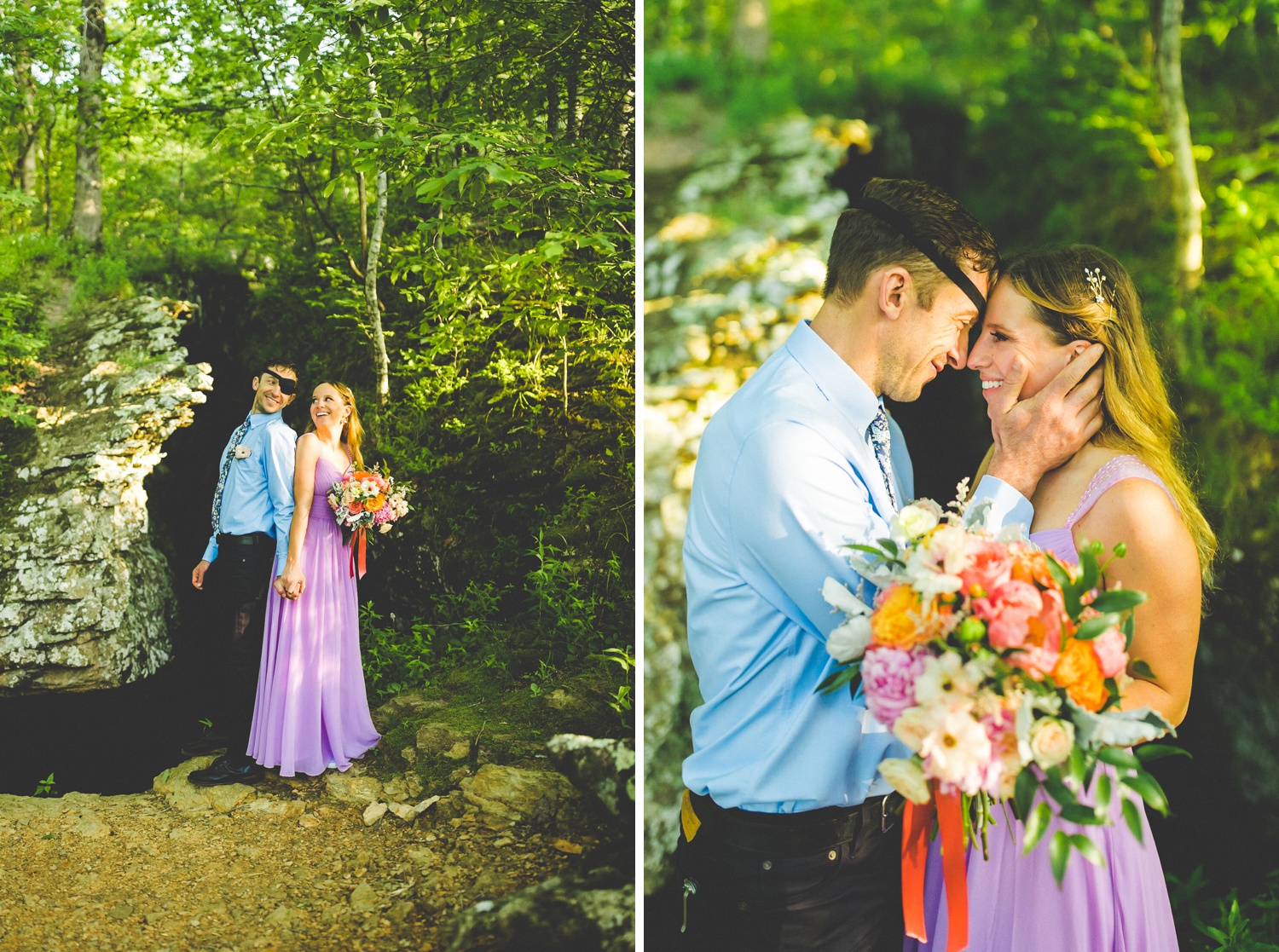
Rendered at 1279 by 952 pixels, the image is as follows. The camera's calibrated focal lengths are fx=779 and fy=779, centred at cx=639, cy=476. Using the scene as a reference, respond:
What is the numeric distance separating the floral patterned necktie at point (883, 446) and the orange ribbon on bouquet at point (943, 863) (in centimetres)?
65

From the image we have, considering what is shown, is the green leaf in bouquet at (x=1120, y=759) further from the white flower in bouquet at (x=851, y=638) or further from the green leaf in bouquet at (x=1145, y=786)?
the white flower in bouquet at (x=851, y=638)

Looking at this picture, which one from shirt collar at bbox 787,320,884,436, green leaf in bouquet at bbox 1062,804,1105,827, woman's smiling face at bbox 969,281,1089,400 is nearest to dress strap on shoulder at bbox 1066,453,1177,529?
woman's smiling face at bbox 969,281,1089,400

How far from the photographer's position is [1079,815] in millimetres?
1188

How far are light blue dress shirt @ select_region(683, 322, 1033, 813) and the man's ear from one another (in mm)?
162

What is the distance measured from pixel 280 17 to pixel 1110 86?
283cm

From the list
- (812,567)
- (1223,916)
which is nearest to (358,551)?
(812,567)

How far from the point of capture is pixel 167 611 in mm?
2158

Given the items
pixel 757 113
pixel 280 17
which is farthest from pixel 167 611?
pixel 757 113

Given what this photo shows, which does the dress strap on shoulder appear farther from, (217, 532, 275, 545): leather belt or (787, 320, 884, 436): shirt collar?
(217, 532, 275, 545): leather belt

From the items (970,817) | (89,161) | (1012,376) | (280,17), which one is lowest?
(970,817)

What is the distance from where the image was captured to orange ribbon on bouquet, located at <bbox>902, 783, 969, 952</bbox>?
1469mm

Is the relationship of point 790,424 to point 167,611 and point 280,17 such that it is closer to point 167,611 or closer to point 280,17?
point 167,611

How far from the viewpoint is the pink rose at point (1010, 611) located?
121 centimetres

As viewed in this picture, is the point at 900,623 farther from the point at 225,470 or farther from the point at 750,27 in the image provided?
the point at 750,27
